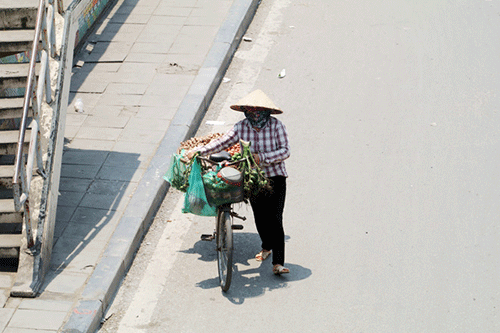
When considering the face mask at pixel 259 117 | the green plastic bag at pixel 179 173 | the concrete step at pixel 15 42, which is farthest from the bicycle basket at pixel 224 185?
the concrete step at pixel 15 42

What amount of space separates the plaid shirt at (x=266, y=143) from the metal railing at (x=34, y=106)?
1.66 m

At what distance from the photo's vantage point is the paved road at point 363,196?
20.5 ft

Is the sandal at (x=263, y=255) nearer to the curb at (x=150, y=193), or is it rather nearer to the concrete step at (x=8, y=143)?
the curb at (x=150, y=193)

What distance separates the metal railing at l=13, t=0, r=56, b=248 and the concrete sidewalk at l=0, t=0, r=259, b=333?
67cm

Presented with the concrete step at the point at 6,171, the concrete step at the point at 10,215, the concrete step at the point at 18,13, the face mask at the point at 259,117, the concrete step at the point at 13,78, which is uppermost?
the concrete step at the point at 18,13

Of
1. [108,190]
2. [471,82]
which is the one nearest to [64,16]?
[108,190]

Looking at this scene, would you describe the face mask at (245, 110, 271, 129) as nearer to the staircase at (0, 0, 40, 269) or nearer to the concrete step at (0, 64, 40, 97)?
the staircase at (0, 0, 40, 269)

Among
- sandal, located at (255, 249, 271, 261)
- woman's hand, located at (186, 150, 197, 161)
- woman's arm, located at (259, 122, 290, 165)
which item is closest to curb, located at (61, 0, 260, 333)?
woman's hand, located at (186, 150, 197, 161)

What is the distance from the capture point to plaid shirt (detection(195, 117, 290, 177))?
6.35m

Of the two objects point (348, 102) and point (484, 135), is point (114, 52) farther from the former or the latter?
point (484, 135)

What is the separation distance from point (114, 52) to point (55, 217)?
14.6 feet

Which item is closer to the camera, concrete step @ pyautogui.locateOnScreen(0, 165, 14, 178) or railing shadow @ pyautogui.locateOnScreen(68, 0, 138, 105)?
concrete step @ pyautogui.locateOnScreen(0, 165, 14, 178)

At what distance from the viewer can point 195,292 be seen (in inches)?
256

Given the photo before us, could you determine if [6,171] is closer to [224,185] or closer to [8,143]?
[8,143]
